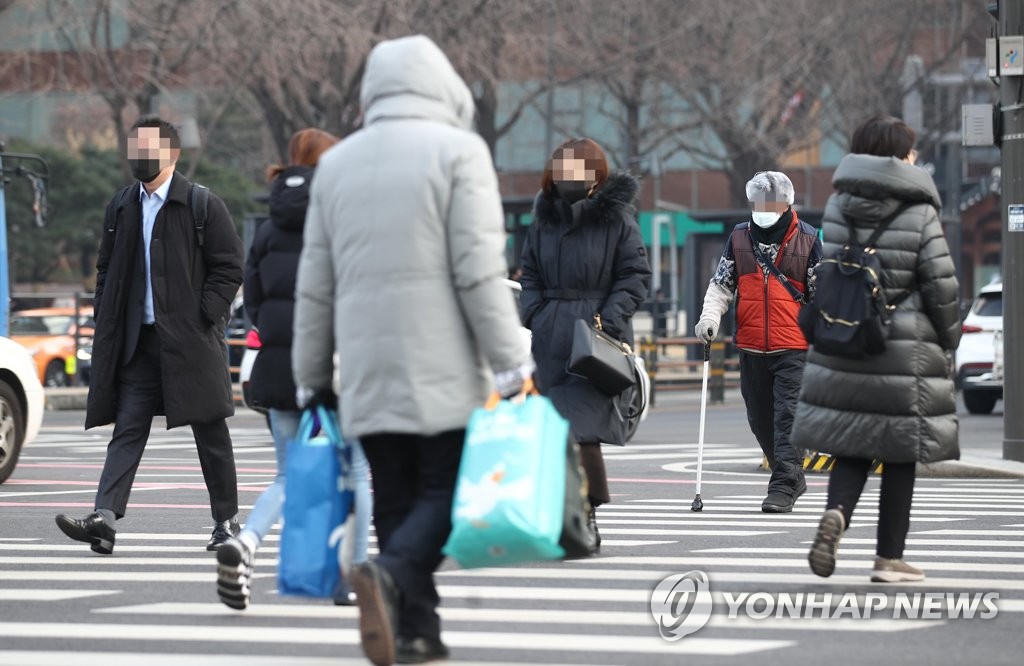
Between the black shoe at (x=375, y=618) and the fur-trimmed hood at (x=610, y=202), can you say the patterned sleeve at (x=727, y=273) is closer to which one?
the fur-trimmed hood at (x=610, y=202)

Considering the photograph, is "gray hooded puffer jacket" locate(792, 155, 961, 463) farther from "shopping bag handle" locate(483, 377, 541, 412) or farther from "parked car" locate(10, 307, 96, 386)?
"parked car" locate(10, 307, 96, 386)

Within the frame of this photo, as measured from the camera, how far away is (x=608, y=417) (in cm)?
913

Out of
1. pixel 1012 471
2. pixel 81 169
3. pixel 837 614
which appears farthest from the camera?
pixel 81 169

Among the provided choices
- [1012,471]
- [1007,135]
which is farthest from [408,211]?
[1007,135]

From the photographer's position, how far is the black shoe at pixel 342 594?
6.19 m

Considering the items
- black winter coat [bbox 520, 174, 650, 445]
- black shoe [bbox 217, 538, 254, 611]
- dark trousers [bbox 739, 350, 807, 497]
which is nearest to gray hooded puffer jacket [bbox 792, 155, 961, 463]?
black winter coat [bbox 520, 174, 650, 445]

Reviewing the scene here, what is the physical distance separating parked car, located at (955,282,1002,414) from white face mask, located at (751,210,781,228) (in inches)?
566

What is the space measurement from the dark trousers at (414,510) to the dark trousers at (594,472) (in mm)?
3117

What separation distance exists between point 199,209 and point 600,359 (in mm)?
1907

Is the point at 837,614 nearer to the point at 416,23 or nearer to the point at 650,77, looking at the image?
the point at 416,23

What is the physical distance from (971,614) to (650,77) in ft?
112

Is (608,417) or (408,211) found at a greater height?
(408,211)

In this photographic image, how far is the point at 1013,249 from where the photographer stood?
1592 cm

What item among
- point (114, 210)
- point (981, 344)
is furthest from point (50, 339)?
point (114, 210)
